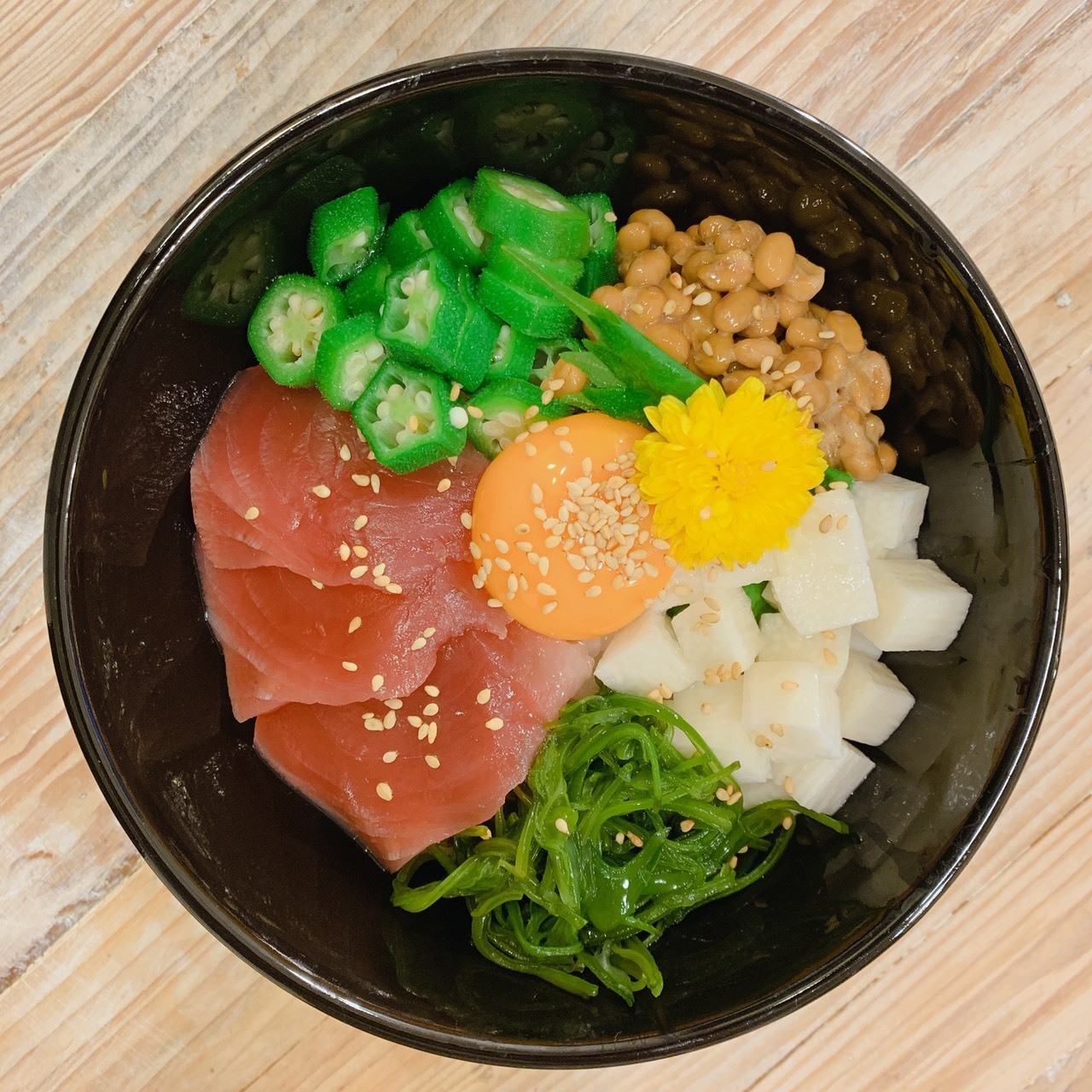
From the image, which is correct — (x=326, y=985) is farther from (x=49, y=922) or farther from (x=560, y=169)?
(x=560, y=169)

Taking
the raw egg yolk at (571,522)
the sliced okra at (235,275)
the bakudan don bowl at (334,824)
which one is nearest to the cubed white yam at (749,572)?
the raw egg yolk at (571,522)

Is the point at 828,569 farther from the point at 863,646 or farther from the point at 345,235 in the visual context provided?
the point at 345,235

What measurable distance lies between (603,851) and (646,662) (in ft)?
1.34

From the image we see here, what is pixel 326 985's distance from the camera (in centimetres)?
169

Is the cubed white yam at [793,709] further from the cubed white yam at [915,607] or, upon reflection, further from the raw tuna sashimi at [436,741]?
the raw tuna sashimi at [436,741]

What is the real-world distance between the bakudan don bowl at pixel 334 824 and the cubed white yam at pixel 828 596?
220 mm

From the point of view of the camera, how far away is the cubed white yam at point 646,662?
6.33ft

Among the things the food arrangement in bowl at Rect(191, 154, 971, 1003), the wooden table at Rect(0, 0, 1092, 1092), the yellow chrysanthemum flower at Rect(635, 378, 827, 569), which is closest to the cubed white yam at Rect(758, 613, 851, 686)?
the food arrangement in bowl at Rect(191, 154, 971, 1003)

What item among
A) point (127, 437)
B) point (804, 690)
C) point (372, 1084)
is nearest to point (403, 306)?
point (127, 437)

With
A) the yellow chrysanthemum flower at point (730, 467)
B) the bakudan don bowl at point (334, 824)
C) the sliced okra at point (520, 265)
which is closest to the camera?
the bakudan don bowl at point (334, 824)

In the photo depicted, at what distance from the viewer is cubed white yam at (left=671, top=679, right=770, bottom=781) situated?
1.94 metres

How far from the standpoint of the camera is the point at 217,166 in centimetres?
193

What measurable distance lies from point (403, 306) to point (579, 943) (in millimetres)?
1315

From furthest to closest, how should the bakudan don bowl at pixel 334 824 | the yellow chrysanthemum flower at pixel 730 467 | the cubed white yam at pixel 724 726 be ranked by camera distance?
the cubed white yam at pixel 724 726 < the yellow chrysanthemum flower at pixel 730 467 < the bakudan don bowl at pixel 334 824
